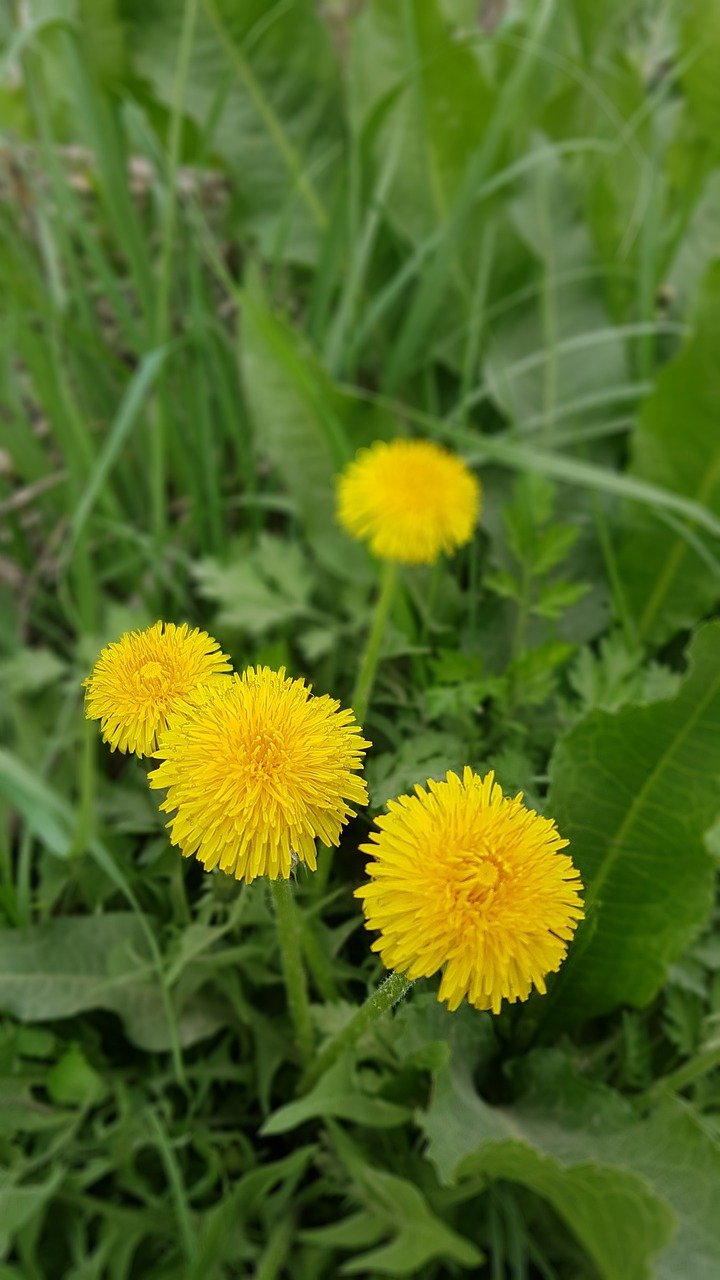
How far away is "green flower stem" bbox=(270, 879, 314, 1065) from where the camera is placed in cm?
50

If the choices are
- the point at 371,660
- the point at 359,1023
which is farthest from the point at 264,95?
the point at 359,1023

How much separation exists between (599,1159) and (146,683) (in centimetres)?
55

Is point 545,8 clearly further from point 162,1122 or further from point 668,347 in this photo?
point 162,1122

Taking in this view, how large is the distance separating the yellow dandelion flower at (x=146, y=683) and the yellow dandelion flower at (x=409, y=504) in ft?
1.29

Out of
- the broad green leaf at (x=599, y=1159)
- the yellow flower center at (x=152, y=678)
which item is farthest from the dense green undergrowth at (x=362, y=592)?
the yellow flower center at (x=152, y=678)

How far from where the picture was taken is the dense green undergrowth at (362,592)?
69cm

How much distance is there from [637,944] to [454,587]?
1.28 ft

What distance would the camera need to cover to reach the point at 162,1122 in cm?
85

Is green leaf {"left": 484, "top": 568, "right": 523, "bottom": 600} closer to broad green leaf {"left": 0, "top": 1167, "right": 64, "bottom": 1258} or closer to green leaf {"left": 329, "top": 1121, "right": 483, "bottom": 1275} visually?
green leaf {"left": 329, "top": 1121, "right": 483, "bottom": 1275}

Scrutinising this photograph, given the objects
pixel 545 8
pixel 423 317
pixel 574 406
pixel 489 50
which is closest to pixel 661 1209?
pixel 574 406

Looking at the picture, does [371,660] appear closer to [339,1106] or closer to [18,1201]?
[339,1106]

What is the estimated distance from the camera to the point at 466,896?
14.7 inches

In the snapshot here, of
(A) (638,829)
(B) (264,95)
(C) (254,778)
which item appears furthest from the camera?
(B) (264,95)

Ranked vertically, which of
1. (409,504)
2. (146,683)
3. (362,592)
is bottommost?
(362,592)
